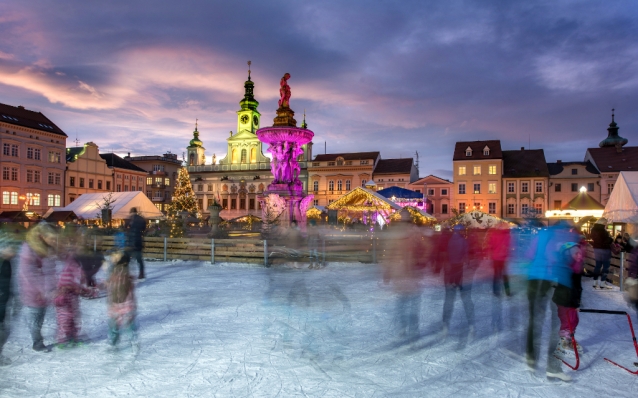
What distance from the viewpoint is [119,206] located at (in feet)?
102

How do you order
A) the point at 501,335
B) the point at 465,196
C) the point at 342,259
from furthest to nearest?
1. the point at 465,196
2. the point at 342,259
3. the point at 501,335

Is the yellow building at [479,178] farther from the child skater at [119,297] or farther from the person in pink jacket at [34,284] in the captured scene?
the person in pink jacket at [34,284]

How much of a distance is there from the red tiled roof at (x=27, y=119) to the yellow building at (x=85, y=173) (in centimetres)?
413

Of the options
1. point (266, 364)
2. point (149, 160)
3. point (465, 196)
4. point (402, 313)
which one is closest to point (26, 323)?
point (266, 364)

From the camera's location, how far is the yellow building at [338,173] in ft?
191

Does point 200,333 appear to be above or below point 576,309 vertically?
below

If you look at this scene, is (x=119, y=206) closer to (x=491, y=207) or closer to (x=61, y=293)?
(x=61, y=293)

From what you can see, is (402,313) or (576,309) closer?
(576,309)

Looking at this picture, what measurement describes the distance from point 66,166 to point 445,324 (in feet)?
191

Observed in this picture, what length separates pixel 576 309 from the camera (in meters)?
5.38

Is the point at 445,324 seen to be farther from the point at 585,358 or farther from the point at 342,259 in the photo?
the point at 342,259

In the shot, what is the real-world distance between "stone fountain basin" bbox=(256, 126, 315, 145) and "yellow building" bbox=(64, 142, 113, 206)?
40.5 m

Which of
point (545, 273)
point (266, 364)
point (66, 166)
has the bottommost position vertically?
point (266, 364)

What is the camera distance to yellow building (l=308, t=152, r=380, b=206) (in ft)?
191
